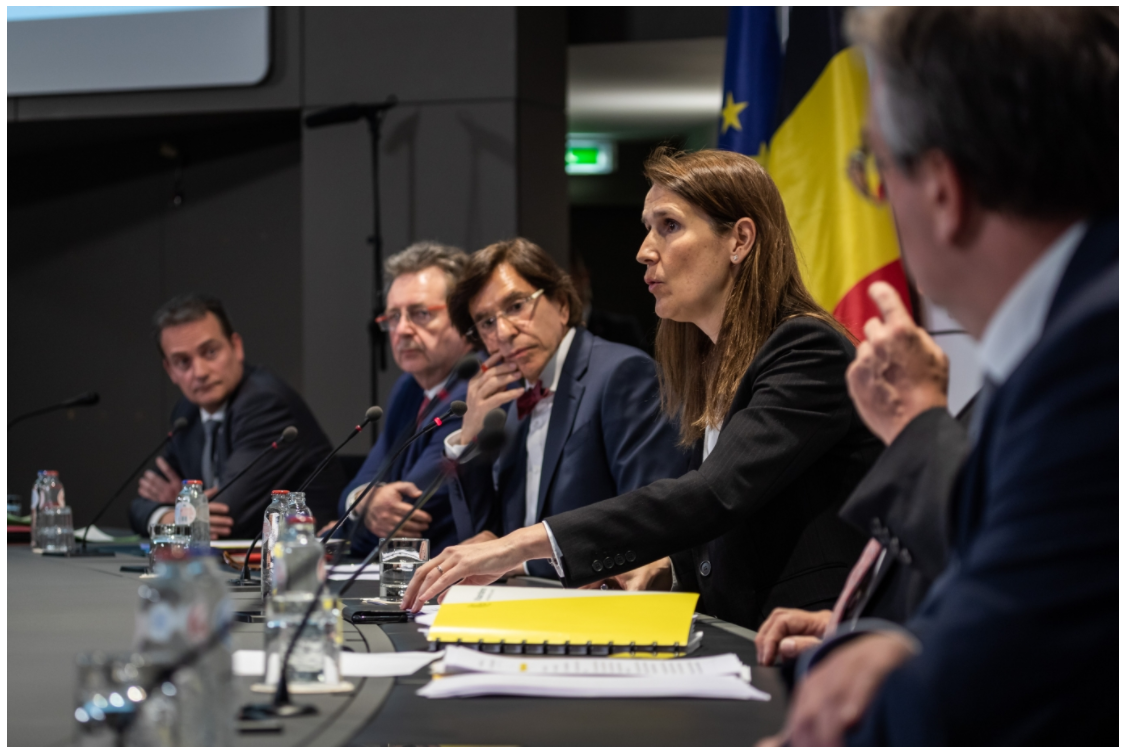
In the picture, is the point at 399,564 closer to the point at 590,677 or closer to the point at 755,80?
the point at 590,677

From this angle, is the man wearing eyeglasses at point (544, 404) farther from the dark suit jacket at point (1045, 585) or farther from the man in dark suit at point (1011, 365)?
the dark suit jacket at point (1045, 585)

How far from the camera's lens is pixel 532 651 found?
1.41 metres

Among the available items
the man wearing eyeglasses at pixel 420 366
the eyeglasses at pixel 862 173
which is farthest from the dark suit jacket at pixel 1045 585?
the man wearing eyeglasses at pixel 420 366

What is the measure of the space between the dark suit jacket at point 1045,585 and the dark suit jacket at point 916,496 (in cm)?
35

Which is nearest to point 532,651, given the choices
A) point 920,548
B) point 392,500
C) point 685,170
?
point 920,548

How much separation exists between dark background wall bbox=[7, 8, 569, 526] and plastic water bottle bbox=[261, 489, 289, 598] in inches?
111

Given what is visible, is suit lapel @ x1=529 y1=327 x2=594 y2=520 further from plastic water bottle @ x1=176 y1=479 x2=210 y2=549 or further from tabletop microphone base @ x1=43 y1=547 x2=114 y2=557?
tabletop microphone base @ x1=43 y1=547 x2=114 y2=557

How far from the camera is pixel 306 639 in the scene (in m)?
1.28

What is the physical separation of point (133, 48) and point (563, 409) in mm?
3663

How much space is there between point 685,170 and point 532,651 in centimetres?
105

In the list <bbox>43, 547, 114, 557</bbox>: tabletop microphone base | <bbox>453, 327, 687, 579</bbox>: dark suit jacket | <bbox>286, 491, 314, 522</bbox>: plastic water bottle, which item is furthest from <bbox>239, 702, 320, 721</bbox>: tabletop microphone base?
<bbox>43, 547, 114, 557</bbox>: tabletop microphone base

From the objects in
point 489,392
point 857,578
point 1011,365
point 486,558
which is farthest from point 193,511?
point 1011,365

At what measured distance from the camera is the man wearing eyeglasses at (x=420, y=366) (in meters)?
3.15

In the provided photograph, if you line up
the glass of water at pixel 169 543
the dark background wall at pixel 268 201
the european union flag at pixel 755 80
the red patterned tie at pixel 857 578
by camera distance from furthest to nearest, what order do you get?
1. the dark background wall at pixel 268 201
2. the european union flag at pixel 755 80
3. the glass of water at pixel 169 543
4. the red patterned tie at pixel 857 578
